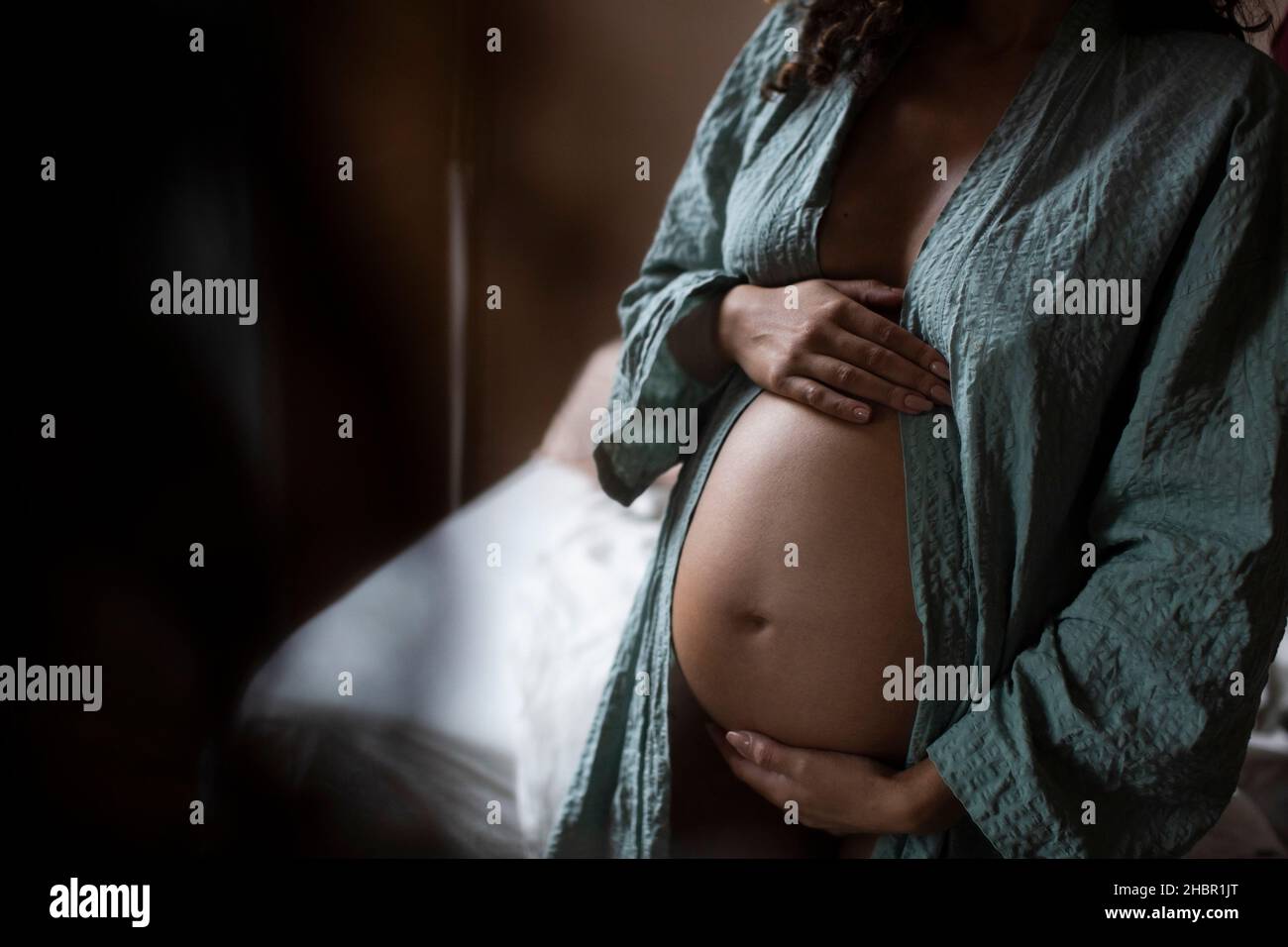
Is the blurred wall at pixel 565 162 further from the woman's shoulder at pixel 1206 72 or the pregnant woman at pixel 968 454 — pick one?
the woman's shoulder at pixel 1206 72

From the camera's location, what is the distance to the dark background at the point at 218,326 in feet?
2.50

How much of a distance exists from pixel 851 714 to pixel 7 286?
70 cm

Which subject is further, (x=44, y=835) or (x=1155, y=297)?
(x=44, y=835)

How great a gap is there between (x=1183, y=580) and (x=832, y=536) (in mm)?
198

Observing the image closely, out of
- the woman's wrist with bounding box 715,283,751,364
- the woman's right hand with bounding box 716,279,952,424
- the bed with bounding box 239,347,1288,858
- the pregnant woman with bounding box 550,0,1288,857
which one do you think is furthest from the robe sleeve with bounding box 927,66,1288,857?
the bed with bounding box 239,347,1288,858

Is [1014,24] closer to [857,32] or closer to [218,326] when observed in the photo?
[857,32]

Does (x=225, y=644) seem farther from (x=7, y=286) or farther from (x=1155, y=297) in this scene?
(x=1155, y=297)

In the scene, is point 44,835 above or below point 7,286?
below

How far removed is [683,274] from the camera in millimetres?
765

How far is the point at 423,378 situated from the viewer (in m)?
1.09

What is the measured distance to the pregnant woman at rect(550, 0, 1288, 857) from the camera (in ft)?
1.80

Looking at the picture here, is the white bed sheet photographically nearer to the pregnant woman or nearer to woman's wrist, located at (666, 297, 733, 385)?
the pregnant woman
